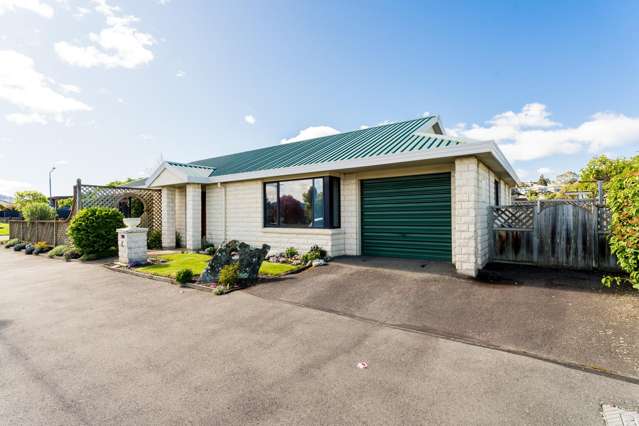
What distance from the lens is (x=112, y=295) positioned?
719 centimetres

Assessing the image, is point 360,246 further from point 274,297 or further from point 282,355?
point 282,355

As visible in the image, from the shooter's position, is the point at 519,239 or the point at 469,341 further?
the point at 519,239

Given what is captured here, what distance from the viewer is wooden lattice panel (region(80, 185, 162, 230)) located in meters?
15.0

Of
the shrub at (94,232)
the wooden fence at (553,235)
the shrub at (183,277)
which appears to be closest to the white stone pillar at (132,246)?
the shrub at (94,232)

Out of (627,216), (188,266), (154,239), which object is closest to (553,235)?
(627,216)

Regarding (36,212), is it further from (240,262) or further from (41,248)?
(240,262)

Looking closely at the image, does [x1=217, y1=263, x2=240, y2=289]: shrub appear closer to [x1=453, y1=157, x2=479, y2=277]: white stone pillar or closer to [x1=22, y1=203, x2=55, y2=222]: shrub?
[x1=453, y1=157, x2=479, y2=277]: white stone pillar

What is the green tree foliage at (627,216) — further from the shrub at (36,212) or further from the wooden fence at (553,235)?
the shrub at (36,212)

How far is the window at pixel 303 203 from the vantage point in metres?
10.1

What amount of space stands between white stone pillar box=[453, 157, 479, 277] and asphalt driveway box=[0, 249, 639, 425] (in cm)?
363

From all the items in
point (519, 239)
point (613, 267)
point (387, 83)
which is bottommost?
point (613, 267)

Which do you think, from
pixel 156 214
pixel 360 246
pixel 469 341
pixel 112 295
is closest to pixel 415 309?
pixel 469 341

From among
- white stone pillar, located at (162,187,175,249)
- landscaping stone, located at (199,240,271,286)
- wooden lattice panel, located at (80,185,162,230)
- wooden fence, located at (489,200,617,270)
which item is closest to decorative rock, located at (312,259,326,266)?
landscaping stone, located at (199,240,271,286)

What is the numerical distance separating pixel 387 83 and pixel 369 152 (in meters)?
5.99
